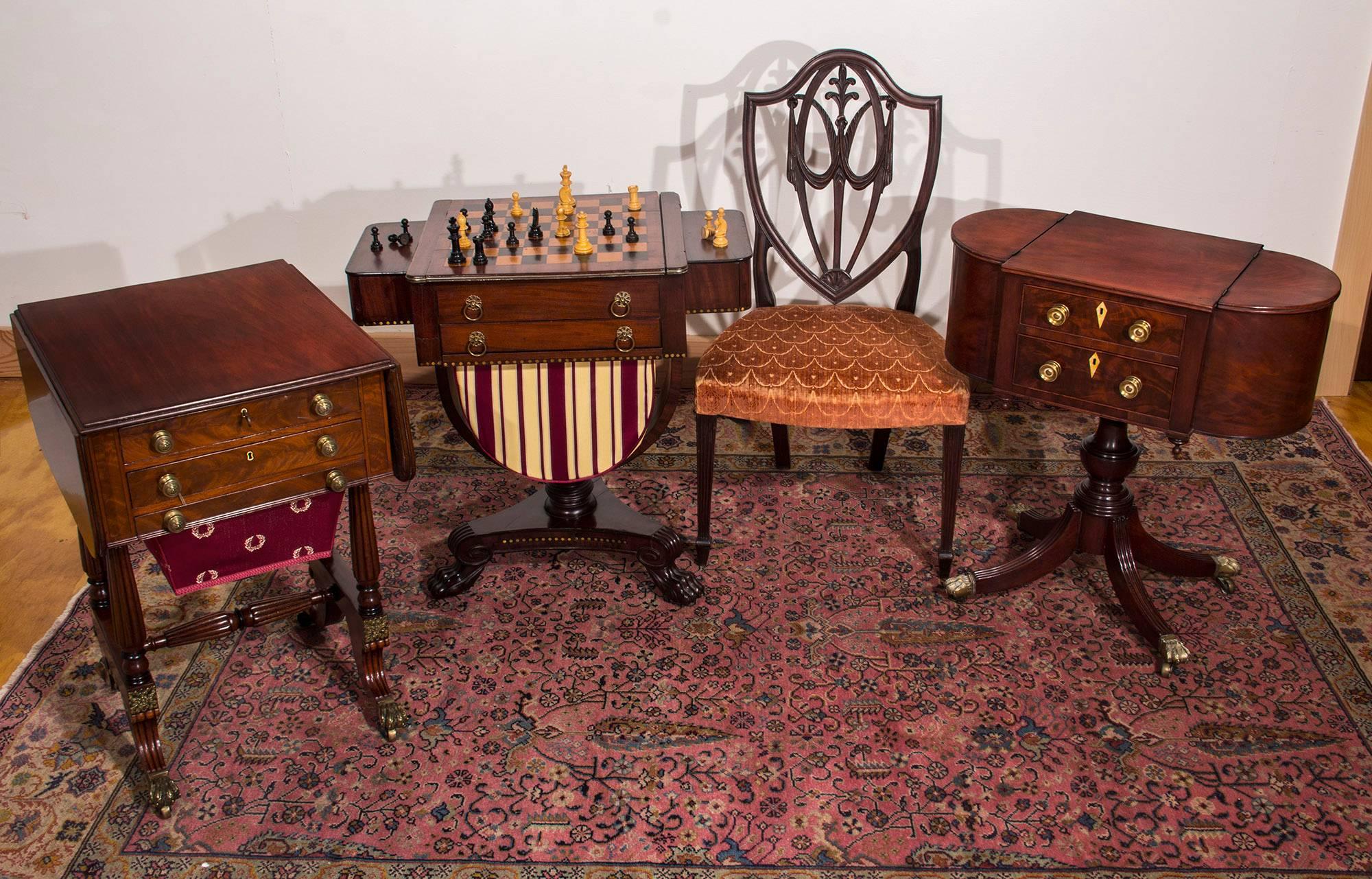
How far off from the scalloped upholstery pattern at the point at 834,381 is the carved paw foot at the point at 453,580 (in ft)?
2.49

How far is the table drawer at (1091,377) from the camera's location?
277cm

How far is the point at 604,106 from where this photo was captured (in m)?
3.99

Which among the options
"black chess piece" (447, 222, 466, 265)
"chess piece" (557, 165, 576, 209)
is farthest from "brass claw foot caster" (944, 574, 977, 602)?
"black chess piece" (447, 222, 466, 265)

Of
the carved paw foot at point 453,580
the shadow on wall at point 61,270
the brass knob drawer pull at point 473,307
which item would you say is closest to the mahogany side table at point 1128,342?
the brass knob drawer pull at point 473,307

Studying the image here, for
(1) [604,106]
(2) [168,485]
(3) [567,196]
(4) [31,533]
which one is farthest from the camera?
(1) [604,106]

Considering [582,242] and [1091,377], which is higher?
[582,242]

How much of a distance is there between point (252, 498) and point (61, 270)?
91.9 inches

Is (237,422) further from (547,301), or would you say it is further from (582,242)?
(582,242)

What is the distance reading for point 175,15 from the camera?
3.93 metres

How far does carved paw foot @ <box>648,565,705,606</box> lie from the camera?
10.7ft

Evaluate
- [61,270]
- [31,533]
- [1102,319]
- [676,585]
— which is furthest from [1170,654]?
[61,270]

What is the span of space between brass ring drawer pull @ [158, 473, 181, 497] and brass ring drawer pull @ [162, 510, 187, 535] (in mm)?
38

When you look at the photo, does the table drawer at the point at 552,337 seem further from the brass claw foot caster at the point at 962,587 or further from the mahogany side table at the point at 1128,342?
the brass claw foot caster at the point at 962,587

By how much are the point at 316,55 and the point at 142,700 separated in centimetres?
223
